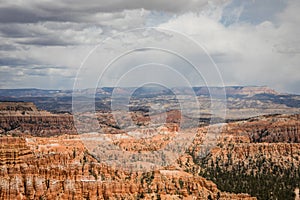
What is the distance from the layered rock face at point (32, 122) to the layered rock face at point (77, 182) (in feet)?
205

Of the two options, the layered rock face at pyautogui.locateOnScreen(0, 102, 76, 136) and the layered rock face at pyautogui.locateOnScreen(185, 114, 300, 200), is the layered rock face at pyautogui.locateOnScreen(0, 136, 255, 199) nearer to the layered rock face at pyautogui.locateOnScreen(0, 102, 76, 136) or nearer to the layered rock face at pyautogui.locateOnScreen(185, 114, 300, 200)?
the layered rock face at pyautogui.locateOnScreen(185, 114, 300, 200)

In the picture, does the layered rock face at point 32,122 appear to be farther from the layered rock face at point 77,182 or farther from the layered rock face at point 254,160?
the layered rock face at point 77,182

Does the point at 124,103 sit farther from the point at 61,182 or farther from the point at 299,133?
the point at 299,133

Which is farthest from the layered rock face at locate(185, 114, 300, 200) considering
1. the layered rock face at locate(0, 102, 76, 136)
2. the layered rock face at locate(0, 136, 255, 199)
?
the layered rock face at locate(0, 102, 76, 136)

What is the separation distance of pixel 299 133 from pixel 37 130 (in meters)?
63.4

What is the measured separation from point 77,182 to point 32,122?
8638 centimetres

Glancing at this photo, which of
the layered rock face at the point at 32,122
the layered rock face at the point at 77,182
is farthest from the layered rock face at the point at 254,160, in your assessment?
the layered rock face at the point at 32,122

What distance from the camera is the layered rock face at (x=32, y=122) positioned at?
367ft

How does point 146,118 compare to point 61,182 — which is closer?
point 61,182

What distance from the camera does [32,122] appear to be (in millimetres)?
121875

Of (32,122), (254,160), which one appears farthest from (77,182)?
(32,122)

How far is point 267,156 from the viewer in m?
77.2

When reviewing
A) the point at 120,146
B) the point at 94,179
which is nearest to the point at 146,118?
the point at 120,146

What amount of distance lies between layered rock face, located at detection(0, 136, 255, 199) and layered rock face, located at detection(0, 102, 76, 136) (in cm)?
6234
